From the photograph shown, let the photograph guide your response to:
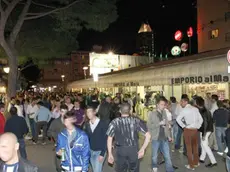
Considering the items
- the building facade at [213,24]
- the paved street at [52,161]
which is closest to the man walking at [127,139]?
the paved street at [52,161]

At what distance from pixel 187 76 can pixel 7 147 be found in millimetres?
12352

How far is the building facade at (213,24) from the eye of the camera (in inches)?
1363

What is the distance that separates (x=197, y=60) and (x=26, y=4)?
346 inches

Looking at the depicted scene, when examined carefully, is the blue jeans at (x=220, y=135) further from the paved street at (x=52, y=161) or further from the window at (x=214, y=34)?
the window at (x=214, y=34)

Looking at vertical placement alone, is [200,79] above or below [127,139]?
above

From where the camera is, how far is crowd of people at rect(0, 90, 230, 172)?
493 cm

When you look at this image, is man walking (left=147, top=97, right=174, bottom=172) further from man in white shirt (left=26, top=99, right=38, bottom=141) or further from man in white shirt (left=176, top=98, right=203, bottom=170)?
man in white shirt (left=26, top=99, right=38, bottom=141)

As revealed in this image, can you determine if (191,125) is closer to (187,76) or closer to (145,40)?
(187,76)

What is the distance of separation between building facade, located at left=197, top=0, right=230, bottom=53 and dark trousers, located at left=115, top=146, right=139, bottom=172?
30637 millimetres

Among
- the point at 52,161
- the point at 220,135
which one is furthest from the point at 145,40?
the point at 52,161

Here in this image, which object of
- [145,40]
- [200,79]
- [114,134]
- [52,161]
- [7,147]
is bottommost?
[52,161]

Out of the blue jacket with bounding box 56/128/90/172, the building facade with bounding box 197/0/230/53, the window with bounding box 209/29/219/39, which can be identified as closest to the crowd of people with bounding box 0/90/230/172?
the blue jacket with bounding box 56/128/90/172

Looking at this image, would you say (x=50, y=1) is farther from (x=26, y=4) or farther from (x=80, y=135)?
(x=80, y=135)

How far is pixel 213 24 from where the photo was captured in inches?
1462
